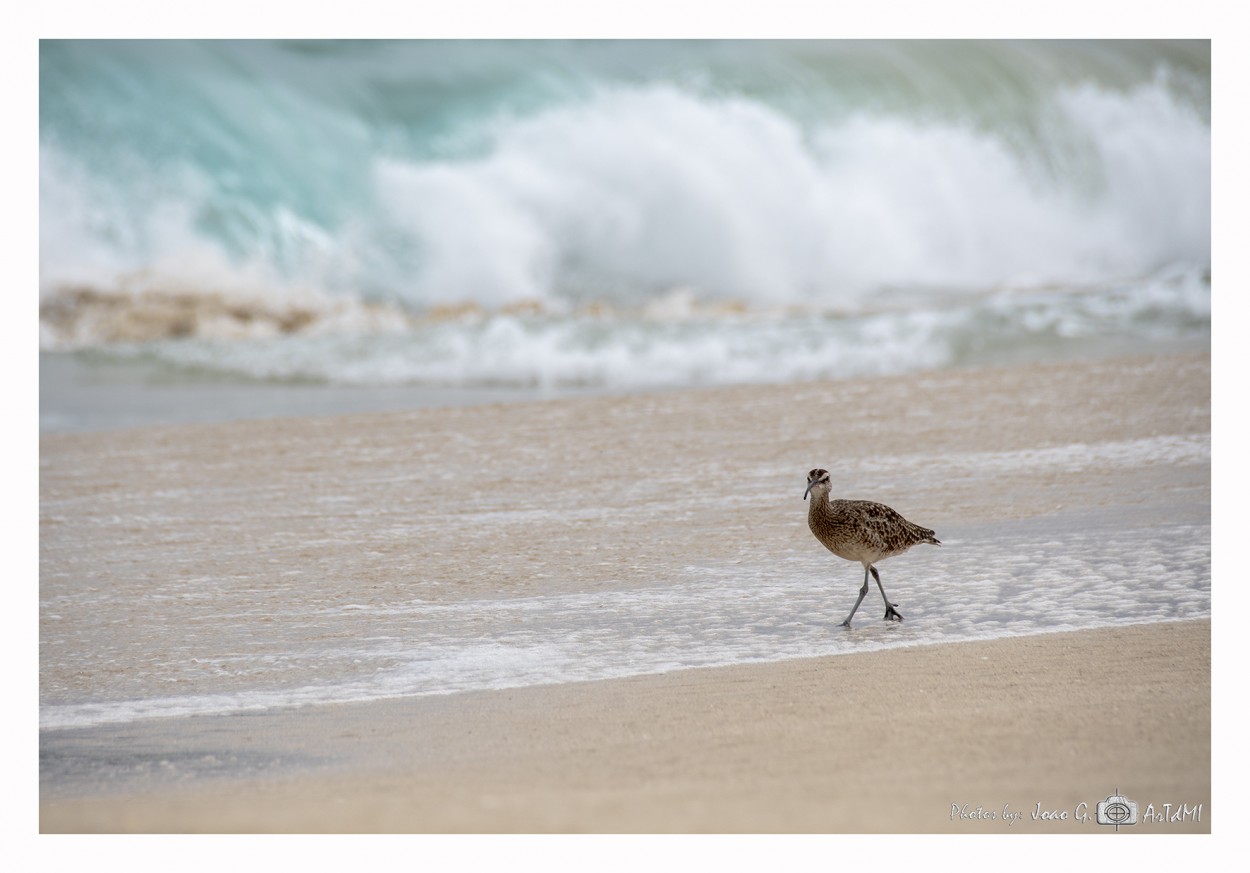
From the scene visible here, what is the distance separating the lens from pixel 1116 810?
2.11m

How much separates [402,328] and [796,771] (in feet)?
14.7

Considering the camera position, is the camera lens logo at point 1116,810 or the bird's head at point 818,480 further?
the bird's head at point 818,480

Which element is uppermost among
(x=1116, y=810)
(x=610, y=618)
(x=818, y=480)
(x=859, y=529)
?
(x=818, y=480)

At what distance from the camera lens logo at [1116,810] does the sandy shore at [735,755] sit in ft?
0.05

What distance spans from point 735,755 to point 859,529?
81 centimetres

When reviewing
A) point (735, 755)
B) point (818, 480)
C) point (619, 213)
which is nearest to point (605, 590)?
point (818, 480)

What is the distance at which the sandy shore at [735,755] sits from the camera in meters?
2.05

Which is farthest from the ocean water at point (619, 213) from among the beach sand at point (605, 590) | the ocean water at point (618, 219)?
the beach sand at point (605, 590)

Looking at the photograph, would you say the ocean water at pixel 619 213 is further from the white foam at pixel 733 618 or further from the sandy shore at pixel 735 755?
the sandy shore at pixel 735 755

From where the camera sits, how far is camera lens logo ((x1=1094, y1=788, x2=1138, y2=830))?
2.10 metres

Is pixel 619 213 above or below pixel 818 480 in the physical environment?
above

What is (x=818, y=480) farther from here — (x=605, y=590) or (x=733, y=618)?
(x=605, y=590)

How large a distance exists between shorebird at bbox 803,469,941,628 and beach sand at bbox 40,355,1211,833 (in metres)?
0.28
